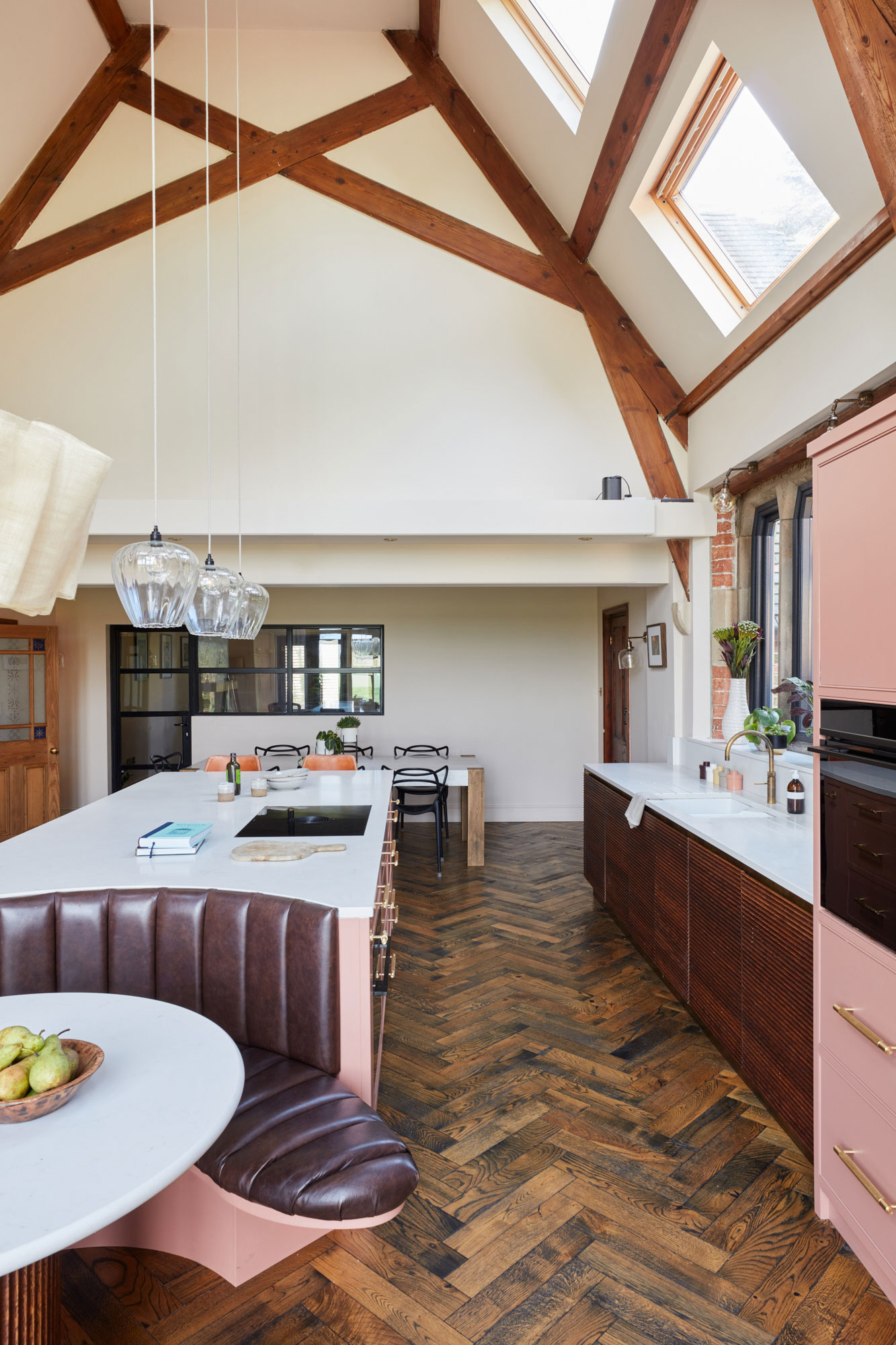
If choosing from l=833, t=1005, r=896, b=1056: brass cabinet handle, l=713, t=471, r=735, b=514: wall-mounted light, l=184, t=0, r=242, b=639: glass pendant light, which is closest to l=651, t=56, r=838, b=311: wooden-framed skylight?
l=713, t=471, r=735, b=514: wall-mounted light

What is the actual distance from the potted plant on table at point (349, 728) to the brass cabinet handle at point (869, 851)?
17.2ft

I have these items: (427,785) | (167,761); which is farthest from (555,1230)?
(167,761)

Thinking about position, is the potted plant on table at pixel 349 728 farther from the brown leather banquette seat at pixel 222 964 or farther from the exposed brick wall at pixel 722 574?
the brown leather banquette seat at pixel 222 964

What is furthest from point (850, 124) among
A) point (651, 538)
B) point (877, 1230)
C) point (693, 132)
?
point (877, 1230)

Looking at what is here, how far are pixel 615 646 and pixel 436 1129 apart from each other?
199 inches

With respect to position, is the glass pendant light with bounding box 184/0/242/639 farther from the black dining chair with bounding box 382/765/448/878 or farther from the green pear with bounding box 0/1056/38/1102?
the black dining chair with bounding box 382/765/448/878

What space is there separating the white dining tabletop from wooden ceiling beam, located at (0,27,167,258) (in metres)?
5.32

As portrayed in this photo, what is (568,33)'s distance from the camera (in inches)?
149

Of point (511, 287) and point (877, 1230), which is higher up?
point (511, 287)

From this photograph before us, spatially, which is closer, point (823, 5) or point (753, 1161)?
point (823, 5)

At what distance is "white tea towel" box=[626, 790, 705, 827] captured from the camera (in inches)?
148

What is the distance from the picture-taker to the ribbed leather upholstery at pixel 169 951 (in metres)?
2.14

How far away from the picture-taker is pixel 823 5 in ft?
7.05

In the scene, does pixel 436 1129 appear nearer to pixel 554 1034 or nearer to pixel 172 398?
pixel 554 1034
